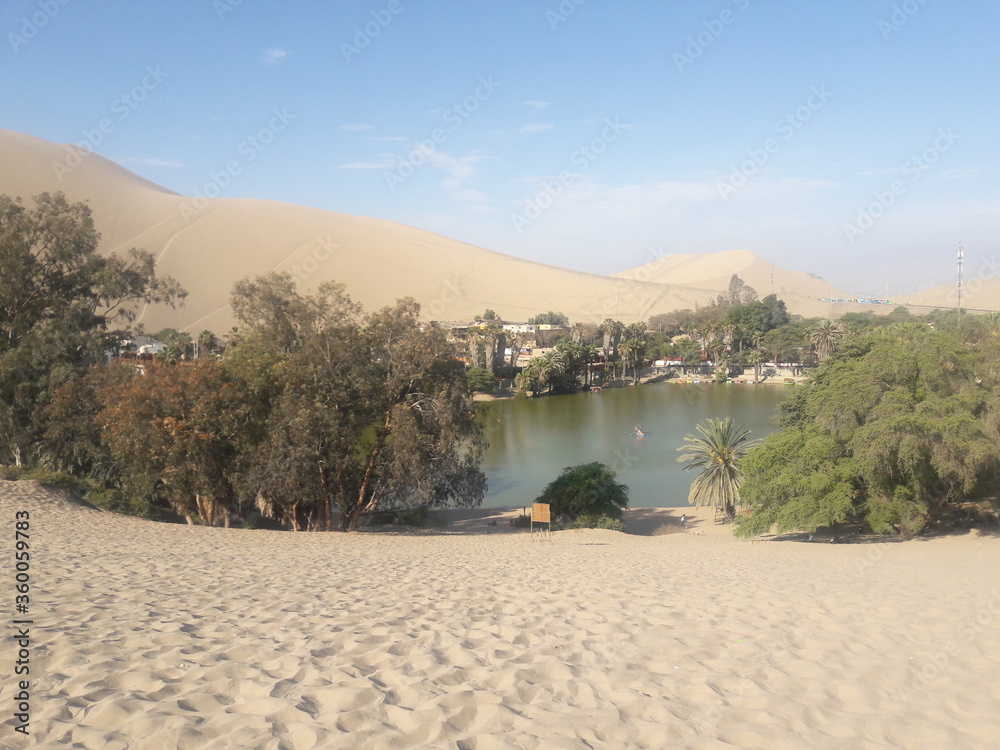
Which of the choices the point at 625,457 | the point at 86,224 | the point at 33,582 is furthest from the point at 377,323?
the point at 625,457

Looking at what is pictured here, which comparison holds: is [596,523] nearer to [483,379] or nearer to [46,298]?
[46,298]

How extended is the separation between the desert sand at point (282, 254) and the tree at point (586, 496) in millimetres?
81653

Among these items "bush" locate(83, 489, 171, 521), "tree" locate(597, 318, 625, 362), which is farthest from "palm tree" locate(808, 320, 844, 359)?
"bush" locate(83, 489, 171, 521)

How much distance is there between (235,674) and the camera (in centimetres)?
441

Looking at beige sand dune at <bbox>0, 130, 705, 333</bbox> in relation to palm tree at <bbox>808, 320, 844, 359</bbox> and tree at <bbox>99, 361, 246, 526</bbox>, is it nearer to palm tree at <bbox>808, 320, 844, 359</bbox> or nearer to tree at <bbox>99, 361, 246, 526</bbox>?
palm tree at <bbox>808, 320, 844, 359</bbox>

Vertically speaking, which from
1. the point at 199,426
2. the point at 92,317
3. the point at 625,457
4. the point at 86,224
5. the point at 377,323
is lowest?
the point at 625,457

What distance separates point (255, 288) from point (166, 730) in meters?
22.8

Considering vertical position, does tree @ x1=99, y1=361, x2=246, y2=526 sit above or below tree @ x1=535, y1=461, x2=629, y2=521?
above

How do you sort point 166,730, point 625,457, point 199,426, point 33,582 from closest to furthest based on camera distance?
1. point 166,730
2. point 33,582
3. point 199,426
4. point 625,457

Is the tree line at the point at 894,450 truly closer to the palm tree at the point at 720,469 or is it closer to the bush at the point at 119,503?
the palm tree at the point at 720,469

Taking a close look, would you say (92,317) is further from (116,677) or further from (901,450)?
(901,450)

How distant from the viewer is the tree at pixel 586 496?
21672 millimetres

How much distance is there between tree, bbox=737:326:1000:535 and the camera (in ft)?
49.6

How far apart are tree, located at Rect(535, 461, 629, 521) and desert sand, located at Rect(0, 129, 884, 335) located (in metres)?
81.7
